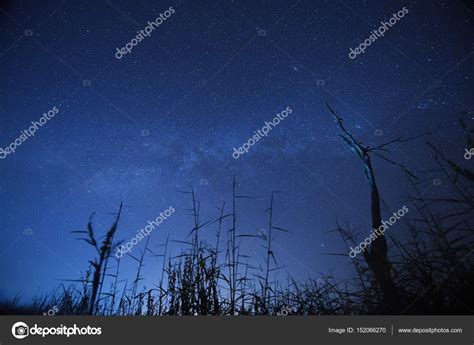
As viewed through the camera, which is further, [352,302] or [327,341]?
[352,302]

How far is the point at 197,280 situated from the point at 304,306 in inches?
39.6

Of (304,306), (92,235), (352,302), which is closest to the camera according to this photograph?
(92,235)

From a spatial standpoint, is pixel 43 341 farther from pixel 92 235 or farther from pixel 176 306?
pixel 176 306

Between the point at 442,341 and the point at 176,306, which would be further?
the point at 176,306

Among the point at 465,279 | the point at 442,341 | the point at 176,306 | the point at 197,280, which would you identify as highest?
the point at 197,280

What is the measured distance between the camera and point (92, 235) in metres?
1.79

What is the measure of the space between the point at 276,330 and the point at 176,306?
1270 millimetres

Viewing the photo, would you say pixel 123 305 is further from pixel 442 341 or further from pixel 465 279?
pixel 465 279

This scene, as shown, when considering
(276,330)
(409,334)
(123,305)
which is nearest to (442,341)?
(409,334)

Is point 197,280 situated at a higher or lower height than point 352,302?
higher

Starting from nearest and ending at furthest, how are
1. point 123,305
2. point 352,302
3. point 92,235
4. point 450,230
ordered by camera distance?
point 92,235 < point 450,230 < point 352,302 < point 123,305

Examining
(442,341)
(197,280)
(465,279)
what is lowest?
(442,341)

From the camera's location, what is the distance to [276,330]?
1857 mm

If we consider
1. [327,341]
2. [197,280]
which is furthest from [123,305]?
[327,341]
